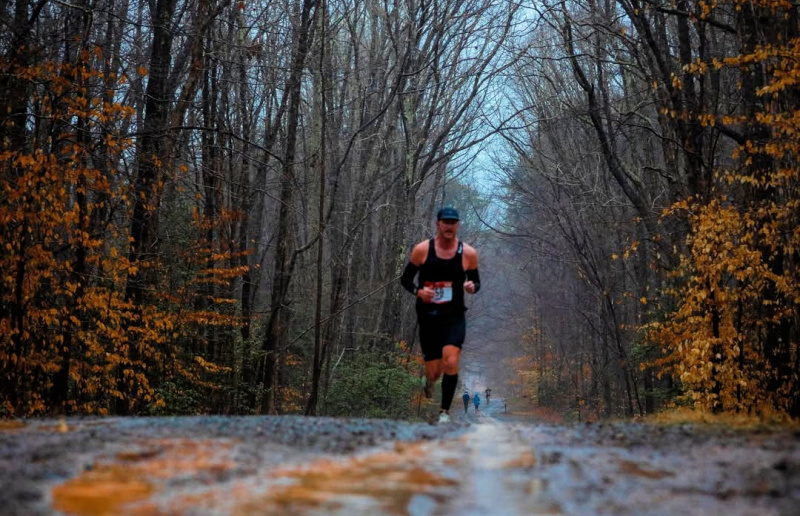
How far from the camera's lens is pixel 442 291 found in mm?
Answer: 7562

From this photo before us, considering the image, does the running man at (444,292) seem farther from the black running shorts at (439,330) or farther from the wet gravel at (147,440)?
the wet gravel at (147,440)

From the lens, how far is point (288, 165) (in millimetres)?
15773

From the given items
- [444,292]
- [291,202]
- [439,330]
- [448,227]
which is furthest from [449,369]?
[291,202]

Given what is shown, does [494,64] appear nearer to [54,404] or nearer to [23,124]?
[23,124]

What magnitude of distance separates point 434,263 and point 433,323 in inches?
24.4

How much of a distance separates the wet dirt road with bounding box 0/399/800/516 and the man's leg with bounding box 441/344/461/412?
1652mm

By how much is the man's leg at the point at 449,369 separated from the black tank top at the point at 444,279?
1.28 ft

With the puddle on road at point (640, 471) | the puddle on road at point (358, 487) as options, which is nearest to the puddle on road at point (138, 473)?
the puddle on road at point (358, 487)

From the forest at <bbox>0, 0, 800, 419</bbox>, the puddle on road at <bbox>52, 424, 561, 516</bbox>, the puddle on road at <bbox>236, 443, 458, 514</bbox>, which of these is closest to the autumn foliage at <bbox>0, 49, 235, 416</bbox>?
the forest at <bbox>0, 0, 800, 419</bbox>

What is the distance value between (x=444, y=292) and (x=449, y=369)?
760 mm

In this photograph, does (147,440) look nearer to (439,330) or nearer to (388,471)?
(388,471)

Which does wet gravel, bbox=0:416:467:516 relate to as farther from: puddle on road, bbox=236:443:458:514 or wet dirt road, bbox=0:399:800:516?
puddle on road, bbox=236:443:458:514

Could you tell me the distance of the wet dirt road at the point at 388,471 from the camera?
3262 millimetres

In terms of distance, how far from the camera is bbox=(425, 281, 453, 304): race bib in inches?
298
